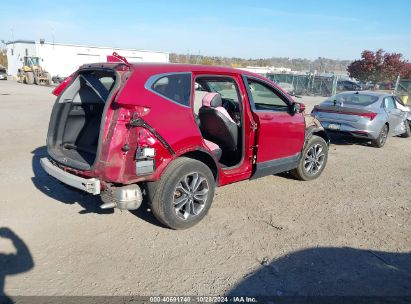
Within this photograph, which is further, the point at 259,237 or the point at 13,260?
the point at 259,237

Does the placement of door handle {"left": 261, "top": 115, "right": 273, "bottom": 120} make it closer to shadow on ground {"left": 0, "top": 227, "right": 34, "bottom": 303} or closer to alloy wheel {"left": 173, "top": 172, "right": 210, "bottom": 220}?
alloy wheel {"left": 173, "top": 172, "right": 210, "bottom": 220}

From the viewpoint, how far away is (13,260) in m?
3.48

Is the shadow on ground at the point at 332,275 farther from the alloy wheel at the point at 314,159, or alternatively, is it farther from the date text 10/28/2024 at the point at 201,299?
the alloy wheel at the point at 314,159

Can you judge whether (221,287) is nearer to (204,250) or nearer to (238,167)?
(204,250)

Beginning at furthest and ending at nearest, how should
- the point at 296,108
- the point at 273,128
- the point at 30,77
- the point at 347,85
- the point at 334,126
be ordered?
the point at 347,85 → the point at 30,77 → the point at 334,126 → the point at 296,108 → the point at 273,128

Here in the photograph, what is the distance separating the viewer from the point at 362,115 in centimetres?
893

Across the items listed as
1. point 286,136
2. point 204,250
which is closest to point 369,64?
point 286,136

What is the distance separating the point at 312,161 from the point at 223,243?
2.97 meters

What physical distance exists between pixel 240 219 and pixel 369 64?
37.9 meters

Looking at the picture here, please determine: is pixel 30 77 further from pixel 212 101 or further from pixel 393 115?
pixel 212 101

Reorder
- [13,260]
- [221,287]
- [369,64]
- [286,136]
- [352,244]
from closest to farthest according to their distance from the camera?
1. [221,287]
2. [13,260]
3. [352,244]
4. [286,136]
5. [369,64]

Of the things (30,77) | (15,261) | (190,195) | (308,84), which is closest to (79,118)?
(190,195)

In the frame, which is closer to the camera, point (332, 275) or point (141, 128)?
point (332, 275)

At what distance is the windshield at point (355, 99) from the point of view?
31.1ft
